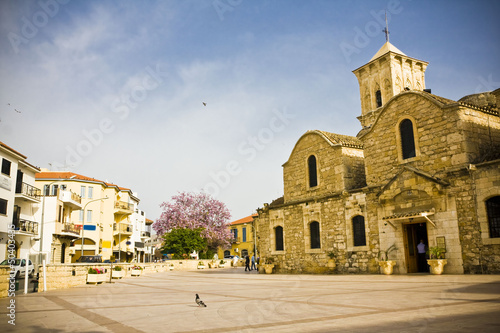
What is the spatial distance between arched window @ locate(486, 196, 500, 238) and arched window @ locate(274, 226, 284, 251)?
14.2 metres

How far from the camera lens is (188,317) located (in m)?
7.22

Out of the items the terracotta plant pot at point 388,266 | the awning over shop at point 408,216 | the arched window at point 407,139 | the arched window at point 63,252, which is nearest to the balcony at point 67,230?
the arched window at point 63,252

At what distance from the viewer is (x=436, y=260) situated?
655 inches

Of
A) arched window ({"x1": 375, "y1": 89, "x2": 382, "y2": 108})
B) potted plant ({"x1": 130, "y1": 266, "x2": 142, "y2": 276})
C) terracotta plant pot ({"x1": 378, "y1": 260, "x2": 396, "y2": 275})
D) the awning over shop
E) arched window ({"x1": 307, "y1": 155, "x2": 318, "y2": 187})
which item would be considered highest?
arched window ({"x1": 375, "y1": 89, "x2": 382, "y2": 108})

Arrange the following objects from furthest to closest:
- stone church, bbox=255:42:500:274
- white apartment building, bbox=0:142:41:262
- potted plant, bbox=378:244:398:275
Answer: white apartment building, bbox=0:142:41:262 < potted plant, bbox=378:244:398:275 < stone church, bbox=255:42:500:274

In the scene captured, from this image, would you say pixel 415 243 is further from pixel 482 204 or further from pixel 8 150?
pixel 8 150

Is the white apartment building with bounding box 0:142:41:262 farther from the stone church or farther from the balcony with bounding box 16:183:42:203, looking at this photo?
the stone church

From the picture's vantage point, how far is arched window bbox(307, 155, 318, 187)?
25.4 meters

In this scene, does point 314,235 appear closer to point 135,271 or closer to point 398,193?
point 398,193

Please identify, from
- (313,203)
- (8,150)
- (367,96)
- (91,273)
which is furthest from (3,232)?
(367,96)

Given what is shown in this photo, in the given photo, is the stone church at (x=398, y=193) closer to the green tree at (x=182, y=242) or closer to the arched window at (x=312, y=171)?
the arched window at (x=312, y=171)

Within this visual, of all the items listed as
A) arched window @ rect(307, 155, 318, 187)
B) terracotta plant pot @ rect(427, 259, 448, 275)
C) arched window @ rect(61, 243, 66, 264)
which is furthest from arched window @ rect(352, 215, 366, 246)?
arched window @ rect(61, 243, 66, 264)

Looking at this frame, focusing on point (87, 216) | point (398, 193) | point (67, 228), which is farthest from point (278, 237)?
point (87, 216)

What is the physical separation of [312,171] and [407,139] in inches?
285
